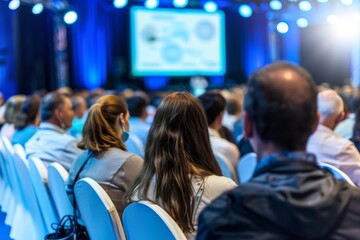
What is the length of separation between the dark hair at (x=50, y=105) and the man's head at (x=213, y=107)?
1.10 m

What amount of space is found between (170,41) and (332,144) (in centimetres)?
1049

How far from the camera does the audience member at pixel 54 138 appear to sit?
3432 mm

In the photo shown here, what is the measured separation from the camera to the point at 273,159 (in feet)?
3.74

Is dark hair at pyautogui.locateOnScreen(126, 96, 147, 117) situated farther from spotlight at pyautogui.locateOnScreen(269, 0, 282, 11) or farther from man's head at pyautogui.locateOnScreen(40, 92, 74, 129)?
spotlight at pyautogui.locateOnScreen(269, 0, 282, 11)

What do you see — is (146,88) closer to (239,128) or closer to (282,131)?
(239,128)

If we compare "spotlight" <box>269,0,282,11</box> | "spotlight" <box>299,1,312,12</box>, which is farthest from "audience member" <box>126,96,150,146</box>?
"spotlight" <box>299,1,312,12</box>

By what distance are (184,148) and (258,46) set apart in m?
13.7

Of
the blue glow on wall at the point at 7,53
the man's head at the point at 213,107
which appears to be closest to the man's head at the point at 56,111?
the man's head at the point at 213,107

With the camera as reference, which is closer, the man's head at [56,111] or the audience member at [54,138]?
the audience member at [54,138]

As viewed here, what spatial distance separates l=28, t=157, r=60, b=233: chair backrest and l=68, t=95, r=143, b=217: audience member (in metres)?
0.24

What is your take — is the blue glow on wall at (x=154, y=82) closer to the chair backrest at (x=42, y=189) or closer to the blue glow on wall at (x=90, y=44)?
the blue glow on wall at (x=90, y=44)

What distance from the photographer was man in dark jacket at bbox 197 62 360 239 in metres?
1.08

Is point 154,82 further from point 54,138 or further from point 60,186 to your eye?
point 60,186

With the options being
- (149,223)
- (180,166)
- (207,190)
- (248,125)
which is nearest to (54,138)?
(180,166)
